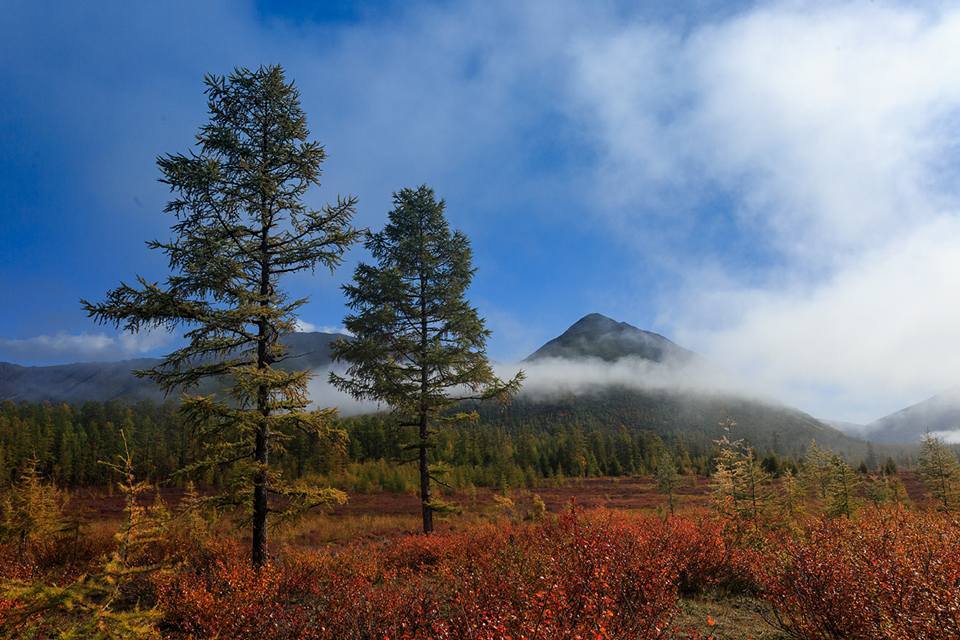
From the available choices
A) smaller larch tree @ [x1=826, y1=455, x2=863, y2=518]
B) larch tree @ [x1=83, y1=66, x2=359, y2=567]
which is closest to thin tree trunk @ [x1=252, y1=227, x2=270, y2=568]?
larch tree @ [x1=83, y1=66, x2=359, y2=567]

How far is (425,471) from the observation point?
50.4 ft

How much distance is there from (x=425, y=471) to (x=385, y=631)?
10.4m

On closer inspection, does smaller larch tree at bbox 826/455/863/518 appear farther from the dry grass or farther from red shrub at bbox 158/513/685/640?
red shrub at bbox 158/513/685/640

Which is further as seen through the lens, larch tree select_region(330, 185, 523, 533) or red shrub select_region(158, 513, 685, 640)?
larch tree select_region(330, 185, 523, 533)

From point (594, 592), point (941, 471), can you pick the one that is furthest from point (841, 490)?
point (594, 592)

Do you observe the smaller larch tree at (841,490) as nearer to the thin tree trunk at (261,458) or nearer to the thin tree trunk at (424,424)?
the thin tree trunk at (424,424)

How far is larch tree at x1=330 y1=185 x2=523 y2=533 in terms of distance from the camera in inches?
611

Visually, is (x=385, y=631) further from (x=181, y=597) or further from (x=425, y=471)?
(x=425, y=471)

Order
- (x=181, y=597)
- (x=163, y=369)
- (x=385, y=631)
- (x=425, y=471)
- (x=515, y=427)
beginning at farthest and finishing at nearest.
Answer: (x=515, y=427), (x=425, y=471), (x=163, y=369), (x=181, y=597), (x=385, y=631)

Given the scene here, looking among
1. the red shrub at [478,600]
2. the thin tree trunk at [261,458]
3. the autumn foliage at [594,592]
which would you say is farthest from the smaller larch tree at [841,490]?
the thin tree trunk at [261,458]

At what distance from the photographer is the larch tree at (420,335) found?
15.5 metres

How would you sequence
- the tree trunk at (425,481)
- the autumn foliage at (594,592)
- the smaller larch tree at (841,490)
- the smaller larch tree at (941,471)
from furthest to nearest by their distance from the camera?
the smaller larch tree at (941,471), the smaller larch tree at (841,490), the tree trunk at (425,481), the autumn foliage at (594,592)

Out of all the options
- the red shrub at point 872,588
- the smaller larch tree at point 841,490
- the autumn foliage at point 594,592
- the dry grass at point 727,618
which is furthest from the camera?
the smaller larch tree at point 841,490

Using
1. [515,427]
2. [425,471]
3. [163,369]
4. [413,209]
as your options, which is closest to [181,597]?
[163,369]
